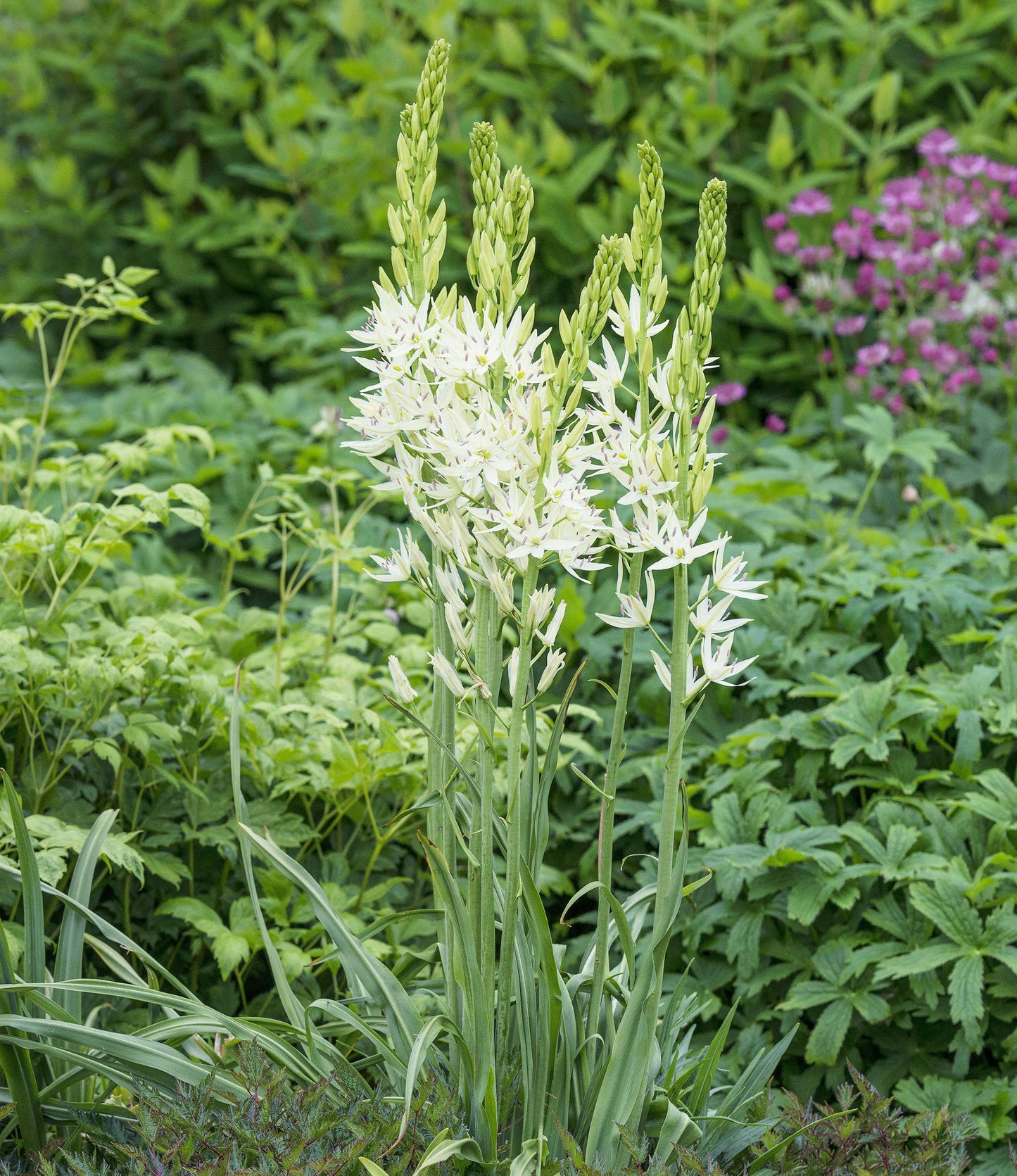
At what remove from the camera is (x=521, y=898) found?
1.86 m

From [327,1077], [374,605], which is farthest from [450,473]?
[374,605]

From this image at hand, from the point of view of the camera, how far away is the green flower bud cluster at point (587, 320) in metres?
1.49

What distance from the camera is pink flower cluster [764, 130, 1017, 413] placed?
3.91m

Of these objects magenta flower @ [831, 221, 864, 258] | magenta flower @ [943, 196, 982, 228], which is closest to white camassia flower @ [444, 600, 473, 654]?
magenta flower @ [831, 221, 864, 258]

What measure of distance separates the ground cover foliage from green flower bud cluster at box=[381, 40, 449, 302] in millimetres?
806

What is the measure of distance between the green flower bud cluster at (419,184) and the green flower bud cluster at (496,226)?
7 centimetres

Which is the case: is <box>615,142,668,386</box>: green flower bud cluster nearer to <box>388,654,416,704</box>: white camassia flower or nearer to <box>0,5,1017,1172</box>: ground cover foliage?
<box>388,654,416,704</box>: white camassia flower

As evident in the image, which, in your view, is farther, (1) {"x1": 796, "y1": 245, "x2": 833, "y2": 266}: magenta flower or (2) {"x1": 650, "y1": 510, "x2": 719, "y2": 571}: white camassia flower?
(1) {"x1": 796, "y1": 245, "x2": 833, "y2": 266}: magenta flower

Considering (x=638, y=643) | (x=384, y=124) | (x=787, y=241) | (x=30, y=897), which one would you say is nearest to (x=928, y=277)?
(x=787, y=241)

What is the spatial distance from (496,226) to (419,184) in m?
0.16

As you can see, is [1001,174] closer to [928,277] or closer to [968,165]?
[968,165]

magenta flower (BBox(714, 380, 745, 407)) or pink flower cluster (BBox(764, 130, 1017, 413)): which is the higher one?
pink flower cluster (BBox(764, 130, 1017, 413))

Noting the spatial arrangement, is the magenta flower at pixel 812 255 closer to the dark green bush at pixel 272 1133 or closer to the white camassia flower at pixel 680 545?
the white camassia flower at pixel 680 545

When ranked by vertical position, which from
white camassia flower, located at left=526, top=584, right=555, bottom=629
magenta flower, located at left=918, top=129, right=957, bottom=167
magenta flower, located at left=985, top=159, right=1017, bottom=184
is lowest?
white camassia flower, located at left=526, top=584, right=555, bottom=629
